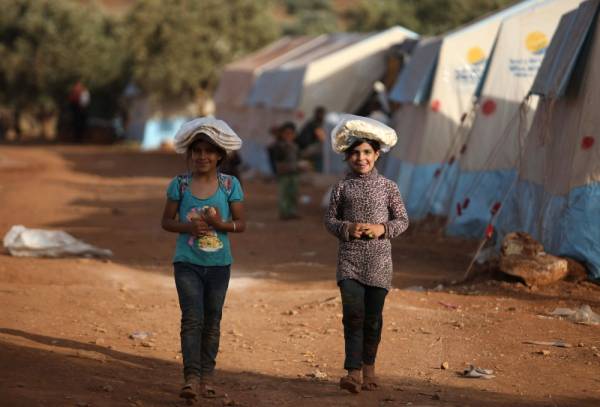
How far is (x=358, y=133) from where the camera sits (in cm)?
618

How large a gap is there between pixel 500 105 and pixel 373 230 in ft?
28.0

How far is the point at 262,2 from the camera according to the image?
40406mm

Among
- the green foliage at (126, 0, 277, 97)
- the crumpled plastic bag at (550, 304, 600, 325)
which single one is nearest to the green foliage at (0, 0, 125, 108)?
the green foliage at (126, 0, 277, 97)

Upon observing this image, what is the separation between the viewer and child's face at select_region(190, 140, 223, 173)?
6.05m

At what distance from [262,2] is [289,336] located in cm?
3338

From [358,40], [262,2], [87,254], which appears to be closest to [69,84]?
[262,2]

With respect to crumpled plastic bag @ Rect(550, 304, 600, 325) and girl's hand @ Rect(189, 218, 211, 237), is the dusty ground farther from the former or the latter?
girl's hand @ Rect(189, 218, 211, 237)

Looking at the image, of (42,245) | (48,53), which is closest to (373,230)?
(42,245)

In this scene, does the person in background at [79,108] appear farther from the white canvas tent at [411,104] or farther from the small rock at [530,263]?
the small rock at [530,263]

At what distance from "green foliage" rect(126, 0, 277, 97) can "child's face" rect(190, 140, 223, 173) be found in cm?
3129

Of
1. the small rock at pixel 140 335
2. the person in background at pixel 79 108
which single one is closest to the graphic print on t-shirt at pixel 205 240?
the small rock at pixel 140 335

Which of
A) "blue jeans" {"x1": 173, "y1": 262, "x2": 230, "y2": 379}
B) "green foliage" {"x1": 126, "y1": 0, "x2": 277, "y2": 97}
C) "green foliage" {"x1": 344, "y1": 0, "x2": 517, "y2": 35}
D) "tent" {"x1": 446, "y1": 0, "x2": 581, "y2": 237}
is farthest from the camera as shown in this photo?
"green foliage" {"x1": 126, "y1": 0, "x2": 277, "y2": 97}

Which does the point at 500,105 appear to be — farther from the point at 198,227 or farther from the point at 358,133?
the point at 198,227

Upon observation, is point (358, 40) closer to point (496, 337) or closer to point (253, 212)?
point (253, 212)
